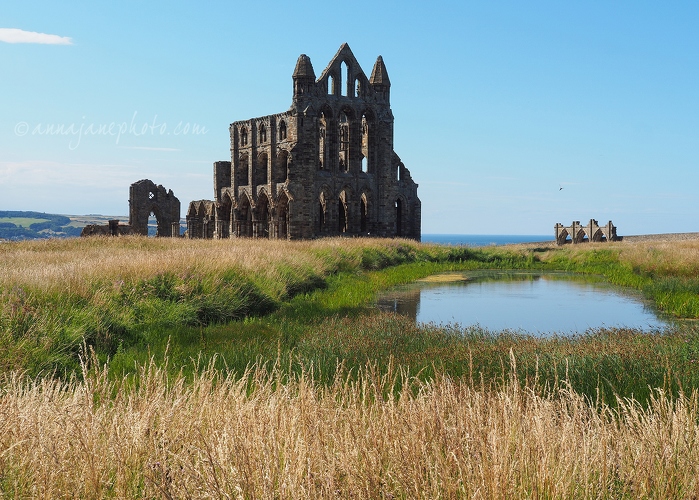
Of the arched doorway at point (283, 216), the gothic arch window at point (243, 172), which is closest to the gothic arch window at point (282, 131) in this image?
the arched doorway at point (283, 216)

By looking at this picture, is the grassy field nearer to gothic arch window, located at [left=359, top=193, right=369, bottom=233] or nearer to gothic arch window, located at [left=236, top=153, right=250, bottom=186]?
gothic arch window, located at [left=359, top=193, right=369, bottom=233]

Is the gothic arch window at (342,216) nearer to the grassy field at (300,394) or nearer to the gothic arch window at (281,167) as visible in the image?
the gothic arch window at (281,167)

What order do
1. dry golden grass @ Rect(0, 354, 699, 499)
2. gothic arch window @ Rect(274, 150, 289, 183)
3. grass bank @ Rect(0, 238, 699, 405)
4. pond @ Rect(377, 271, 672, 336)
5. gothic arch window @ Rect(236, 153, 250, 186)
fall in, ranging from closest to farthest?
dry golden grass @ Rect(0, 354, 699, 499) → grass bank @ Rect(0, 238, 699, 405) → pond @ Rect(377, 271, 672, 336) → gothic arch window @ Rect(274, 150, 289, 183) → gothic arch window @ Rect(236, 153, 250, 186)

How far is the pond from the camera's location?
15.0m

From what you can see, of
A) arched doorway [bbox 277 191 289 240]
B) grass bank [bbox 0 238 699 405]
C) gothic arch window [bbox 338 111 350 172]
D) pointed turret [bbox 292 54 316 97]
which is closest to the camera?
grass bank [bbox 0 238 699 405]

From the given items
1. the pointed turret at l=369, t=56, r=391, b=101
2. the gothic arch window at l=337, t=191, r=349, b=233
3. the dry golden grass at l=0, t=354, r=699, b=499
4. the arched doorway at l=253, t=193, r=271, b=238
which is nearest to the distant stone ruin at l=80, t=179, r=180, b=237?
the arched doorway at l=253, t=193, r=271, b=238

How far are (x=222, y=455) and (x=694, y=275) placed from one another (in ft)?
73.9

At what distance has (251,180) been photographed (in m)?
46.7

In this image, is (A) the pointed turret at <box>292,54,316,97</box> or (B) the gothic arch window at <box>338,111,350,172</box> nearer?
(A) the pointed turret at <box>292,54,316,97</box>

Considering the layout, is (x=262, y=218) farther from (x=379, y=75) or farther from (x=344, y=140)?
(x=379, y=75)

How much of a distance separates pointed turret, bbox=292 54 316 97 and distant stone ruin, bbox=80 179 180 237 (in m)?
16.7

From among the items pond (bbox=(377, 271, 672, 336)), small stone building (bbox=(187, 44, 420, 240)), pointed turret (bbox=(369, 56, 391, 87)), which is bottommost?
pond (bbox=(377, 271, 672, 336))

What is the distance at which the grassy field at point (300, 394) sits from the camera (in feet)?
11.8

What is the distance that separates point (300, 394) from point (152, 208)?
49795 millimetres
